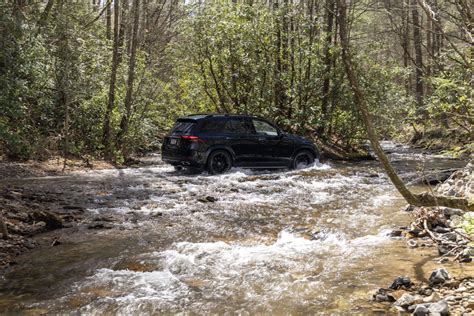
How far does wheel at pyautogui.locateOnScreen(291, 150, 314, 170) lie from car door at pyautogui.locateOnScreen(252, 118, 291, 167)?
0.35 meters

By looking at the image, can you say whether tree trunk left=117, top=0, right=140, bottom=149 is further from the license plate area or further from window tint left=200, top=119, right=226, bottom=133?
window tint left=200, top=119, right=226, bottom=133

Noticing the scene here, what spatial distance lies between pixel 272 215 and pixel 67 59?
8.49 m

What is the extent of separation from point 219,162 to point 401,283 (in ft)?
29.0

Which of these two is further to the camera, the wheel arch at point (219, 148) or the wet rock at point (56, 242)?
the wheel arch at point (219, 148)

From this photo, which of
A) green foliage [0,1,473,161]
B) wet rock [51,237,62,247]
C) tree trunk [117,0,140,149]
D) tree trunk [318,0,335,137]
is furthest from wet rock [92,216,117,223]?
tree trunk [318,0,335,137]

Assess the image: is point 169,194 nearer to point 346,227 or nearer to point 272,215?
point 272,215

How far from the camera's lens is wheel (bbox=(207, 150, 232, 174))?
1288 centimetres

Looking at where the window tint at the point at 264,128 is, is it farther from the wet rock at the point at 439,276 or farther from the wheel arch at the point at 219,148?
the wet rock at the point at 439,276

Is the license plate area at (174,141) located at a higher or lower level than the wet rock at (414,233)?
higher

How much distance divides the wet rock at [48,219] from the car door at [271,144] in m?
7.56

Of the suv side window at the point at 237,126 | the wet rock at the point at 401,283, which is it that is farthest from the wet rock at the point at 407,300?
the suv side window at the point at 237,126

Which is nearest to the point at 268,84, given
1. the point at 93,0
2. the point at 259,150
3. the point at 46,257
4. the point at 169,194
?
the point at 259,150

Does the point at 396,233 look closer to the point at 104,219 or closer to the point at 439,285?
the point at 439,285

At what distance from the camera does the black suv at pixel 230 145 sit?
12578 millimetres
